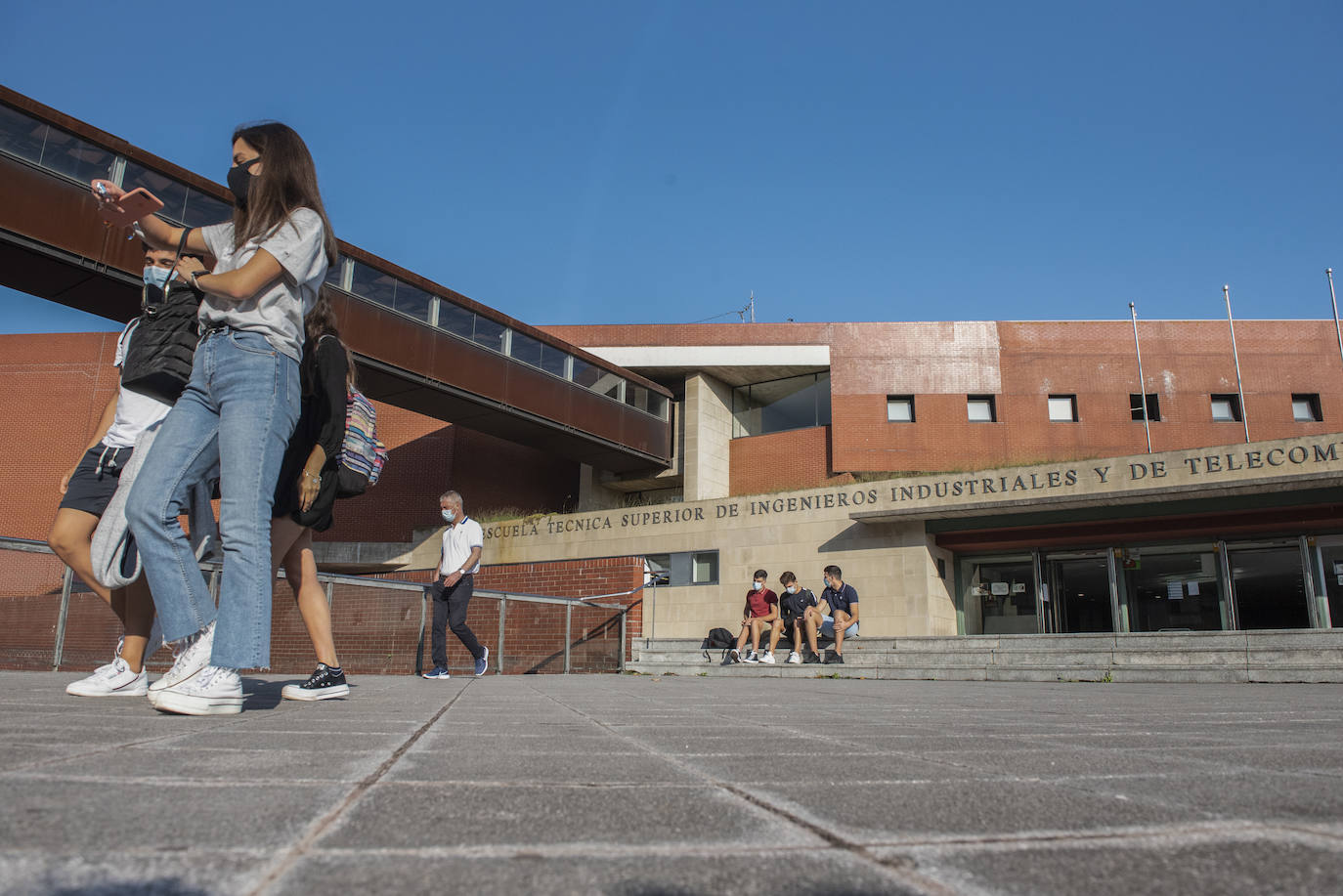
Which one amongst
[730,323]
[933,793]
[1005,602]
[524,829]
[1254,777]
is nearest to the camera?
[524,829]

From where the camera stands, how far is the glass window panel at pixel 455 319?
19609 millimetres

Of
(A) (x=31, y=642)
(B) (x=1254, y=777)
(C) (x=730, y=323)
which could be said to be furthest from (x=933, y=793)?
(C) (x=730, y=323)

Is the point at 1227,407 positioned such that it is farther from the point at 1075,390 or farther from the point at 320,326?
the point at 320,326

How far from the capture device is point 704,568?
20.0 metres

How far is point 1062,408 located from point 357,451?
76.7ft

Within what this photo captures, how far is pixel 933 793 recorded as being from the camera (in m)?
1.48

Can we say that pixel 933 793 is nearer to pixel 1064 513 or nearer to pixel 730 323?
pixel 1064 513

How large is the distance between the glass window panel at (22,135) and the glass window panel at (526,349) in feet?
32.5

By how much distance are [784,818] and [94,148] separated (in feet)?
55.3

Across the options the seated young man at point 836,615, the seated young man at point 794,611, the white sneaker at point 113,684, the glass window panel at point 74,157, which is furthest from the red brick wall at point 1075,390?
the white sneaker at point 113,684

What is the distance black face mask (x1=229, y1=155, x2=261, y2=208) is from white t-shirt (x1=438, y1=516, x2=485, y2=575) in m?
4.88

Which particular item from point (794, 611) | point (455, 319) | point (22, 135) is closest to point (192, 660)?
point (794, 611)

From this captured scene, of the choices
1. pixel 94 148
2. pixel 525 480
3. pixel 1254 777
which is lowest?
pixel 1254 777

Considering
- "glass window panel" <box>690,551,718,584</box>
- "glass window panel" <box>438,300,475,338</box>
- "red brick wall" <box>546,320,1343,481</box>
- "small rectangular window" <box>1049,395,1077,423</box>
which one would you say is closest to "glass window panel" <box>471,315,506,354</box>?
"glass window panel" <box>438,300,475,338</box>
